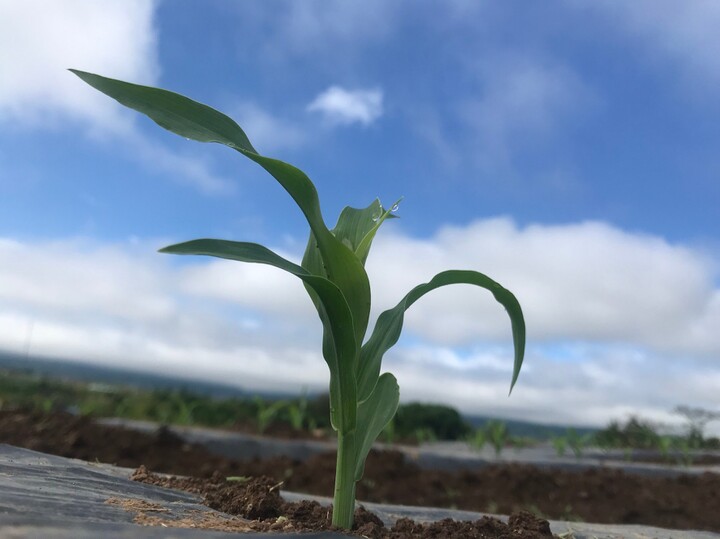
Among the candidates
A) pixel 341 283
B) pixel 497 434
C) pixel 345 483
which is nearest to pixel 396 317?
pixel 341 283

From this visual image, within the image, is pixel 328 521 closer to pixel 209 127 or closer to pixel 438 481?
pixel 209 127

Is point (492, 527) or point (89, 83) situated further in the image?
point (492, 527)

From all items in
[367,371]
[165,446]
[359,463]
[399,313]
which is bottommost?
[165,446]

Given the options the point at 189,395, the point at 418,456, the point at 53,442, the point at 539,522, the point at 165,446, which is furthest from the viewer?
the point at 189,395

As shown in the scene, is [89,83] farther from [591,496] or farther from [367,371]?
[591,496]

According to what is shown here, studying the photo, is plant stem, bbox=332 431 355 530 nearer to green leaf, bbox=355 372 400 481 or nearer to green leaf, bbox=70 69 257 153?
green leaf, bbox=355 372 400 481

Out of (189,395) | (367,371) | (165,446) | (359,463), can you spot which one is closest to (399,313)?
(367,371)

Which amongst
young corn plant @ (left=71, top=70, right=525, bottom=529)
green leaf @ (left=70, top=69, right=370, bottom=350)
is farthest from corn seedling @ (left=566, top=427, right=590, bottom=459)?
green leaf @ (left=70, top=69, right=370, bottom=350)
